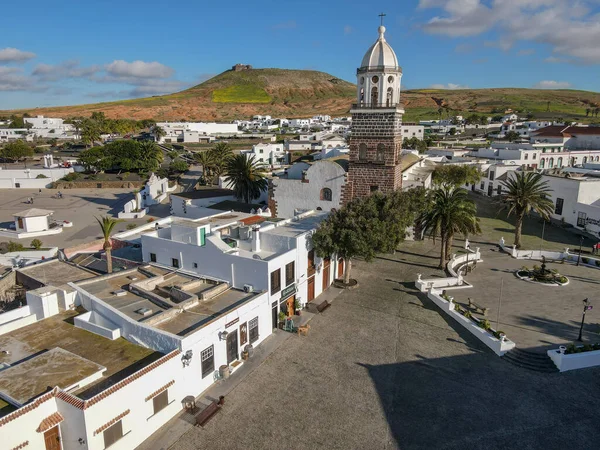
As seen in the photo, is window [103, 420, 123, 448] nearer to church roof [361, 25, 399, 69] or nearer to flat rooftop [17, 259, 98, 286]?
flat rooftop [17, 259, 98, 286]

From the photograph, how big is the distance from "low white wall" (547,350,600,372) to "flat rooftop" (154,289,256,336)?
47.2 ft

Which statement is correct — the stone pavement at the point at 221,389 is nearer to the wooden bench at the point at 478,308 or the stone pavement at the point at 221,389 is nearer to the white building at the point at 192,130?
the wooden bench at the point at 478,308

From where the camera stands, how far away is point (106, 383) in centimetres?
1429

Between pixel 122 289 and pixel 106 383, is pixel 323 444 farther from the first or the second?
pixel 122 289

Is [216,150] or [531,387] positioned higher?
[216,150]

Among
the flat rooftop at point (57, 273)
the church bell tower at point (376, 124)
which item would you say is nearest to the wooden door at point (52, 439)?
the flat rooftop at point (57, 273)

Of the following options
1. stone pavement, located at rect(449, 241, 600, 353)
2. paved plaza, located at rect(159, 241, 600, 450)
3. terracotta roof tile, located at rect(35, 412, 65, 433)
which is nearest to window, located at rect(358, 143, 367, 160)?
stone pavement, located at rect(449, 241, 600, 353)

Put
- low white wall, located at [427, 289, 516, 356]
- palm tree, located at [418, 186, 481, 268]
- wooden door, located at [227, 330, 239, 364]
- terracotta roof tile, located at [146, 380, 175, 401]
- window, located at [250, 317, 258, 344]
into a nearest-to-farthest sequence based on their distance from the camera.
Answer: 1. terracotta roof tile, located at [146, 380, 175, 401]
2. wooden door, located at [227, 330, 239, 364]
3. low white wall, located at [427, 289, 516, 356]
4. window, located at [250, 317, 258, 344]
5. palm tree, located at [418, 186, 481, 268]

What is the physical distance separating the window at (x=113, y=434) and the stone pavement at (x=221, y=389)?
109cm

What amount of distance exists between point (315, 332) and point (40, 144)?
136671mm

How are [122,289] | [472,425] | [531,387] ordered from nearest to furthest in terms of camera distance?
[472,425]
[531,387]
[122,289]

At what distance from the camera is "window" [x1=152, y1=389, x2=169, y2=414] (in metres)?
14.8

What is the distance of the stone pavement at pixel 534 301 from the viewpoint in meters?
21.1

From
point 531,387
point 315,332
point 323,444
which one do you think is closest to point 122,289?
point 315,332
